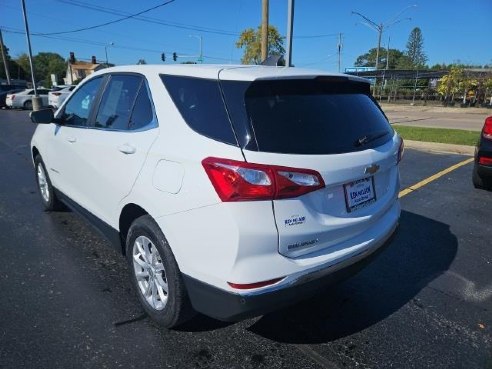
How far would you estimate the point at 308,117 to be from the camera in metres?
2.47

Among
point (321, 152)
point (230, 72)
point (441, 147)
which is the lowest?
point (441, 147)

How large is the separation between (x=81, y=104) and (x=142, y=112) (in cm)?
136

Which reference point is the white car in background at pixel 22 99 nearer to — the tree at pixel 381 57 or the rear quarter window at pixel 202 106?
the rear quarter window at pixel 202 106

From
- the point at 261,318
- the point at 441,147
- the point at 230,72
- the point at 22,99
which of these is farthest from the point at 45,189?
the point at 22,99

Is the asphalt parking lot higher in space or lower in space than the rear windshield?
lower

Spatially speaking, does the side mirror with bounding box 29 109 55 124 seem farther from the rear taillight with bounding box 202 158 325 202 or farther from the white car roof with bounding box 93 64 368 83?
the rear taillight with bounding box 202 158 325 202

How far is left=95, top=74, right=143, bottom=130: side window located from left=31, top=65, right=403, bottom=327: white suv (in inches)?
0.9

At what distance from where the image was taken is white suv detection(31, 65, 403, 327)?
2.17m

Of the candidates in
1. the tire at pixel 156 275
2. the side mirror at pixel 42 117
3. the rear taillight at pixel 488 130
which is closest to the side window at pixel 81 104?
the side mirror at pixel 42 117

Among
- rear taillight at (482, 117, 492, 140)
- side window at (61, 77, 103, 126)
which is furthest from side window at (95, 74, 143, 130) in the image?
rear taillight at (482, 117, 492, 140)

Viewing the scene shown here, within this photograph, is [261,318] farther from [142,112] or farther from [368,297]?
[142,112]

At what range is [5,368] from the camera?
2.41m

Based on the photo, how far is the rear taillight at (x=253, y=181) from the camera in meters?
2.13

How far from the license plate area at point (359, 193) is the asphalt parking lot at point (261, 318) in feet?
2.98
